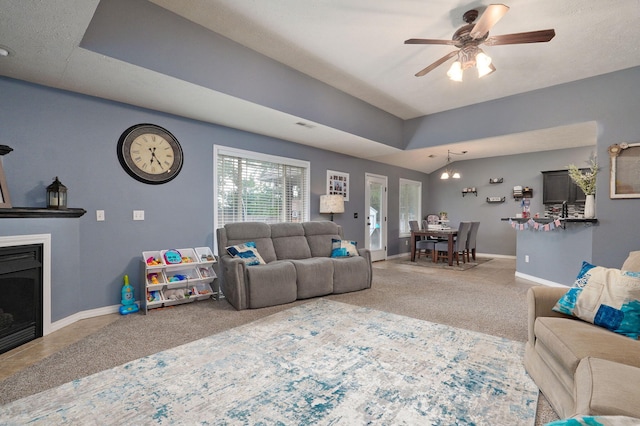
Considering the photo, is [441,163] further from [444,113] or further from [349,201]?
[349,201]

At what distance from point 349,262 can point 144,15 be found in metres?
3.48

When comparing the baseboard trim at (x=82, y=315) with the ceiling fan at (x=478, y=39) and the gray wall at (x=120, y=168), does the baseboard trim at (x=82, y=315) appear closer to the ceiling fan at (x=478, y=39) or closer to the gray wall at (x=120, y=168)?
the gray wall at (x=120, y=168)

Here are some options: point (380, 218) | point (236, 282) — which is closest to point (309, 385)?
point (236, 282)

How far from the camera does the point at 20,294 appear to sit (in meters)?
2.53

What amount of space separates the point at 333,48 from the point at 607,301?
3264 mm

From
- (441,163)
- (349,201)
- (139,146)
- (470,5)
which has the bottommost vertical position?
(349,201)

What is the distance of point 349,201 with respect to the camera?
250 inches

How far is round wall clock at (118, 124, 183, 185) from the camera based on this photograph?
11.3 ft

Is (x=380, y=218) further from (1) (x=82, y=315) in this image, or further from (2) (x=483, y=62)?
(1) (x=82, y=315)

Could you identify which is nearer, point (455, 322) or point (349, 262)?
point (455, 322)

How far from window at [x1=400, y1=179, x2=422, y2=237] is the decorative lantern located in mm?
6813

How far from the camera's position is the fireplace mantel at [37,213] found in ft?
8.03

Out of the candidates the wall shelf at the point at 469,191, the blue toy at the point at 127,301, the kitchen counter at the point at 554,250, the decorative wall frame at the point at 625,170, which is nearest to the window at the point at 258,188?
the blue toy at the point at 127,301

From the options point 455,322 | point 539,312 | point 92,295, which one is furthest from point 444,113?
point 92,295
